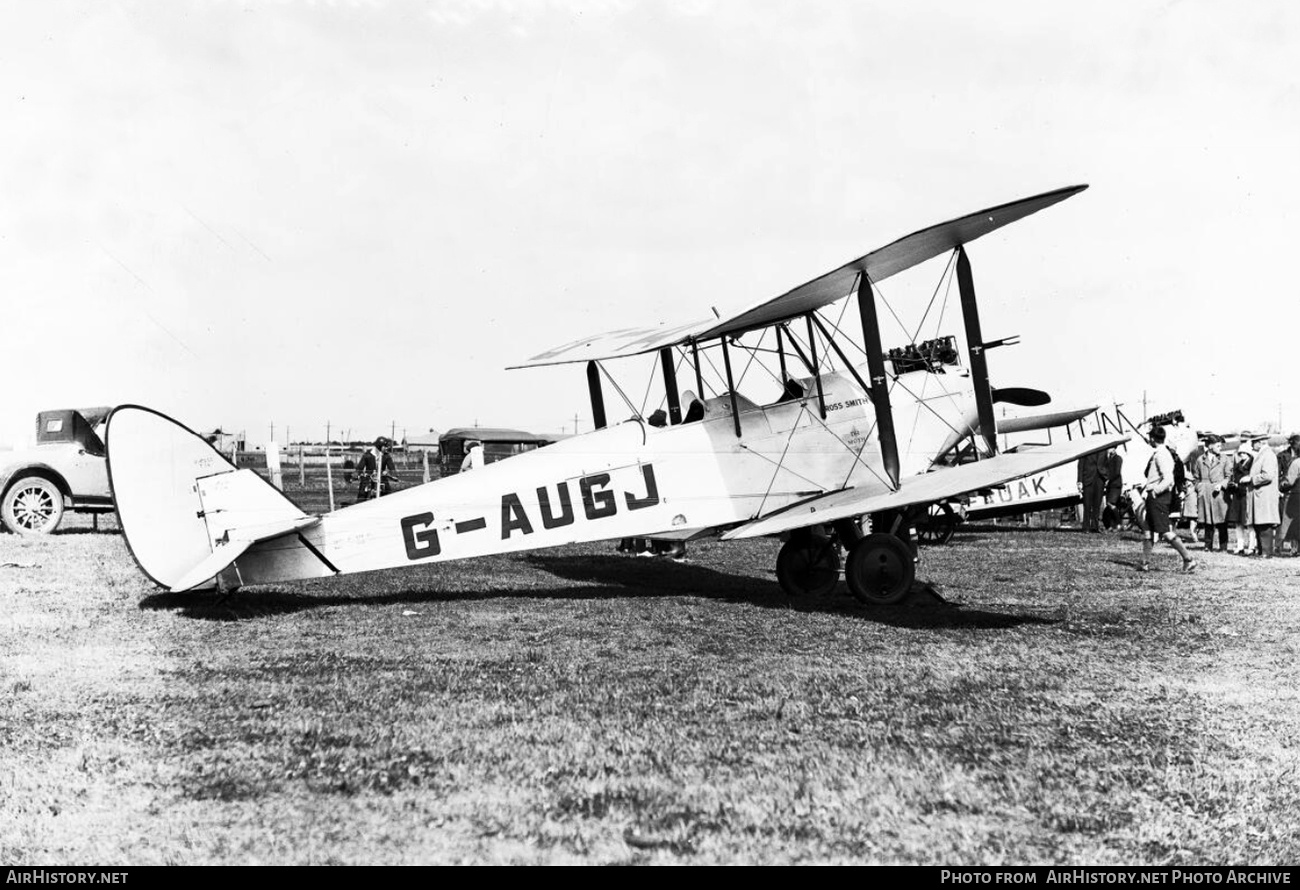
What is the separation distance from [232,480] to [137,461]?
687 mm

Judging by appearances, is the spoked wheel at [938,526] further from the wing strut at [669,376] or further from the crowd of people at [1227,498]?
the wing strut at [669,376]

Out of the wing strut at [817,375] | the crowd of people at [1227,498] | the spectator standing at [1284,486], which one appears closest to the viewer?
the wing strut at [817,375]

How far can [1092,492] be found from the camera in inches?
778

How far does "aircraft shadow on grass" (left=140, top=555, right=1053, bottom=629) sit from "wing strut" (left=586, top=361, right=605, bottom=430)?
1.69m

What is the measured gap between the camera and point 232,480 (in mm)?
8375

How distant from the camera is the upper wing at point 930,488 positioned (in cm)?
853

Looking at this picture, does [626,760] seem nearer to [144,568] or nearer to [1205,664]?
[1205,664]

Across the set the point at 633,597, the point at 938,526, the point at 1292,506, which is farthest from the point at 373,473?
the point at 1292,506

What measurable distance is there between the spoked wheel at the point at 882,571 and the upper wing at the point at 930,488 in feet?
1.22

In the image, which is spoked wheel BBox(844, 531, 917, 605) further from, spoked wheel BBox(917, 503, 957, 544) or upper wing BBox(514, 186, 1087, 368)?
spoked wheel BBox(917, 503, 957, 544)

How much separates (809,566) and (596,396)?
285 cm

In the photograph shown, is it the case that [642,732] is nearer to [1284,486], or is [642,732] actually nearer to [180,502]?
[180,502]

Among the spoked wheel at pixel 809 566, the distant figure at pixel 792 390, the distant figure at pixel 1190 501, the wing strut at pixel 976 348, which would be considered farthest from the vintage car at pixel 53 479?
the distant figure at pixel 1190 501

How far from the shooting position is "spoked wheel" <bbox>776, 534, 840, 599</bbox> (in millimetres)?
10188
